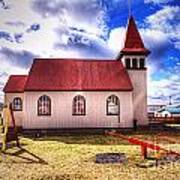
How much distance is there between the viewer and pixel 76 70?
2467cm

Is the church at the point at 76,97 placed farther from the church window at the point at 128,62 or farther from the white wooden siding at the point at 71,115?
the church window at the point at 128,62

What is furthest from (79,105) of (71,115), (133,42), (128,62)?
(133,42)

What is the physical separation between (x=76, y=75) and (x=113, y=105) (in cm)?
316

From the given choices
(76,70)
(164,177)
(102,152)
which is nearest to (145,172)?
(164,177)

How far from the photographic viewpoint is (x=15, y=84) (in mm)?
27562

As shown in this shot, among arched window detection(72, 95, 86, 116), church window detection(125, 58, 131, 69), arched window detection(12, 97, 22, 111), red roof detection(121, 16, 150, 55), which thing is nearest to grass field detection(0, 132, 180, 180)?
arched window detection(72, 95, 86, 116)

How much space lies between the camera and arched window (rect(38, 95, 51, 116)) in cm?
2277

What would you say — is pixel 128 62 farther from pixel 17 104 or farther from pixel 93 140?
pixel 93 140

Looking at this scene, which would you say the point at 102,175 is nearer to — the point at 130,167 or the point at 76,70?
the point at 130,167

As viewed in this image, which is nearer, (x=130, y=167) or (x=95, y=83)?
(x=130, y=167)

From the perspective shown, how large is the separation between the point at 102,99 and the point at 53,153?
10618 millimetres

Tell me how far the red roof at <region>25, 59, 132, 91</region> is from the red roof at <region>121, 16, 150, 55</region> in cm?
115

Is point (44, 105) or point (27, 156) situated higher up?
point (44, 105)

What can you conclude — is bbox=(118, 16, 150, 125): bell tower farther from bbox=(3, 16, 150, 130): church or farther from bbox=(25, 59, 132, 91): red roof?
bbox=(25, 59, 132, 91): red roof
